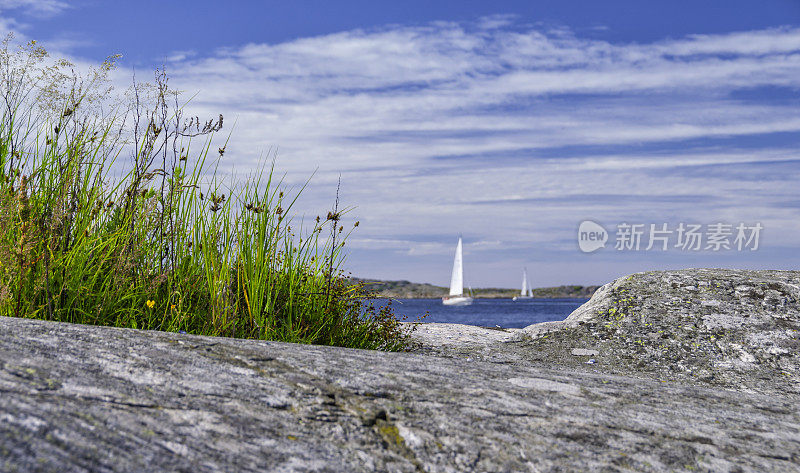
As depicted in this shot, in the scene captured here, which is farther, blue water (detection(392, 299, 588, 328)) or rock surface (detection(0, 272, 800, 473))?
blue water (detection(392, 299, 588, 328))

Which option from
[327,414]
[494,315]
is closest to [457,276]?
[494,315]

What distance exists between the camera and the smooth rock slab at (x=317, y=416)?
161 centimetres

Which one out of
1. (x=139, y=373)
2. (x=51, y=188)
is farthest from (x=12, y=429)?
(x=51, y=188)

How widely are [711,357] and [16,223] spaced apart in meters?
5.86

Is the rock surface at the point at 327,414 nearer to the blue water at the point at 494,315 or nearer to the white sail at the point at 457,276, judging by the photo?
the blue water at the point at 494,315

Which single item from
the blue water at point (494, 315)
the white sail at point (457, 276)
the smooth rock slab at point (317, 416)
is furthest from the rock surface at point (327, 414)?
the white sail at point (457, 276)

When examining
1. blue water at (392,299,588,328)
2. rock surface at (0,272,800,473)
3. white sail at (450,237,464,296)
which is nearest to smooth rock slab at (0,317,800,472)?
rock surface at (0,272,800,473)

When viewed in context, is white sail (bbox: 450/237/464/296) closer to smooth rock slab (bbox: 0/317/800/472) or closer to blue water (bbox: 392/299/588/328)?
blue water (bbox: 392/299/588/328)

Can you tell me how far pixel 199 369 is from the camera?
2.21 metres

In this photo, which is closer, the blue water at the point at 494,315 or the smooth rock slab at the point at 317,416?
the smooth rock slab at the point at 317,416

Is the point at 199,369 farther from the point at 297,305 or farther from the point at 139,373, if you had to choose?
the point at 297,305

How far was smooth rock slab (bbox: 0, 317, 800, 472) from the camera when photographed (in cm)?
161

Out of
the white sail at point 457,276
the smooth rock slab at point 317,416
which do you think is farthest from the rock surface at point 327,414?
the white sail at point 457,276

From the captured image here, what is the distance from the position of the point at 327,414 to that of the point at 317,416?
36 mm
